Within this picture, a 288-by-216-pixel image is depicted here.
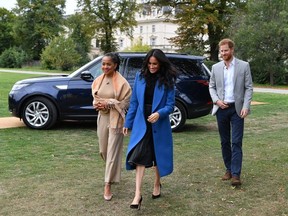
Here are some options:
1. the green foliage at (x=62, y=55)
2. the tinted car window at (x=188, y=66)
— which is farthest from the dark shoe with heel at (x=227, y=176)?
the green foliage at (x=62, y=55)

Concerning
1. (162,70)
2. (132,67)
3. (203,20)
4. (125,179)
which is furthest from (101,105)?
(203,20)

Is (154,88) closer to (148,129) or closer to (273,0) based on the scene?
(148,129)

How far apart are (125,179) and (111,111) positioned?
122 cm

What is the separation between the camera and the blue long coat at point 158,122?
4535 mm

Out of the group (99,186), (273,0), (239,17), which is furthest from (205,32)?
(99,186)

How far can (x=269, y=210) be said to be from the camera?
4.49 m

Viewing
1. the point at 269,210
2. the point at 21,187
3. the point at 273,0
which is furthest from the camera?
the point at 273,0

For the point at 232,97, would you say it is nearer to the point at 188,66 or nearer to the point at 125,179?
the point at 125,179

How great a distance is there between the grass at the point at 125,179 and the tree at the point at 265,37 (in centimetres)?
1946

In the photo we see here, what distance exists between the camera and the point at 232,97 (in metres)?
5.29

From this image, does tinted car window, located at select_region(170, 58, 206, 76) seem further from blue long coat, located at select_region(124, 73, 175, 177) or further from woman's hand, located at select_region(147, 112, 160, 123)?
woman's hand, located at select_region(147, 112, 160, 123)

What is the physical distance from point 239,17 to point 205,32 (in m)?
6.99

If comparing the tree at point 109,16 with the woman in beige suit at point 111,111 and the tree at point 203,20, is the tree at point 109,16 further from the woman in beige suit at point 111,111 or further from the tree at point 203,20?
the woman in beige suit at point 111,111

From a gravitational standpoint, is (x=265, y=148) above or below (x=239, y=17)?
Result: below
